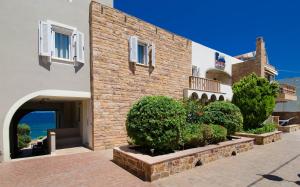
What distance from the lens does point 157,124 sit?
679cm

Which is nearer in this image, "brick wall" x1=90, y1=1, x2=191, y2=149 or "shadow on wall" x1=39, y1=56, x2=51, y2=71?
"shadow on wall" x1=39, y1=56, x2=51, y2=71

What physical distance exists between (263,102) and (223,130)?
591cm

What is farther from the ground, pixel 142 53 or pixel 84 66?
pixel 142 53

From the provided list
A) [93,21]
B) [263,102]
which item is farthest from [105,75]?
[263,102]

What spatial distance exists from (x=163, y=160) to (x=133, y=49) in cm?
677

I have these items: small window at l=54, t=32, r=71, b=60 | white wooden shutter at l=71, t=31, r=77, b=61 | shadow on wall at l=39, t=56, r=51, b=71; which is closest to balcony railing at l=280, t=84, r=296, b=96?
white wooden shutter at l=71, t=31, r=77, b=61

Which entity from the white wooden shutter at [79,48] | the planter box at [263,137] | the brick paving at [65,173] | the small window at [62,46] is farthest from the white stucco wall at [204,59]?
the brick paving at [65,173]

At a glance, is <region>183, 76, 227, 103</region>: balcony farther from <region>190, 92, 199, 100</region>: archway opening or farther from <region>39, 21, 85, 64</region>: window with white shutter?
<region>39, 21, 85, 64</region>: window with white shutter

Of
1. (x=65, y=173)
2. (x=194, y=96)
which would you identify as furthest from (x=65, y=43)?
(x=194, y=96)

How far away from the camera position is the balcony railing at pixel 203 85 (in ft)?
49.8

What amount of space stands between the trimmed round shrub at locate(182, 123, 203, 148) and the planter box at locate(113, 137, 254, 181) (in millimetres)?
495

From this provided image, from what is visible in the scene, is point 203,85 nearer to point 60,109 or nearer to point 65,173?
point 60,109

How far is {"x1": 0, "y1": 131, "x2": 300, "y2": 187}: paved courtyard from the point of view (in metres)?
5.71

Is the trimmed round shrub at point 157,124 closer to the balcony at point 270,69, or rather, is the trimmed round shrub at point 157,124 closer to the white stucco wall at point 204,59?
the white stucco wall at point 204,59
